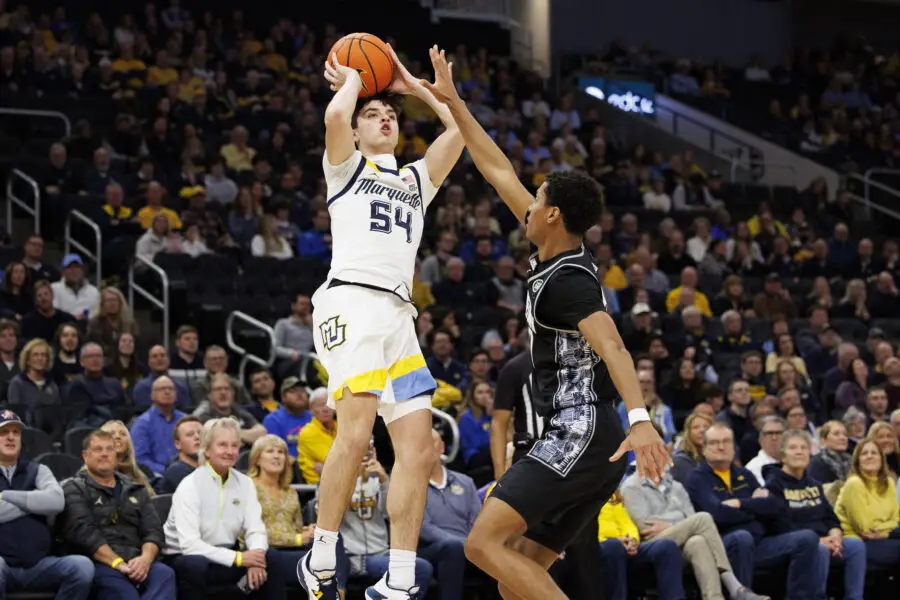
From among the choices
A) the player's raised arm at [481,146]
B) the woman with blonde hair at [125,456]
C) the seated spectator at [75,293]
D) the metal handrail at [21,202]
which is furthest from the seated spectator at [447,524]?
the metal handrail at [21,202]

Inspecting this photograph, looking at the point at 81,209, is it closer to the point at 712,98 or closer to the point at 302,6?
the point at 302,6

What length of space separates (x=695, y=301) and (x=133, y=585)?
9195 millimetres

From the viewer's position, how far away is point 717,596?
32.2ft

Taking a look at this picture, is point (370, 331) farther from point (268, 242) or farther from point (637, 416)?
point (268, 242)

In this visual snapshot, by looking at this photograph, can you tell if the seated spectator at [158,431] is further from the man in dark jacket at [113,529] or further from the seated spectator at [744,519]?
the seated spectator at [744,519]

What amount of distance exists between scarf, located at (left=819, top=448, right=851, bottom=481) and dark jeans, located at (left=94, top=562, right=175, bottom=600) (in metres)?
5.67

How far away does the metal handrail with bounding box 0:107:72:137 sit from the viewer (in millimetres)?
15198

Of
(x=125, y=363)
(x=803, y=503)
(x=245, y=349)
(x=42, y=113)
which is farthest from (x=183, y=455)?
(x=42, y=113)

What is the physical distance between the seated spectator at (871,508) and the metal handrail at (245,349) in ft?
17.1

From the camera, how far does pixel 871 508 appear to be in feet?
35.7

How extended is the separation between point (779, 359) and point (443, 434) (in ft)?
14.8

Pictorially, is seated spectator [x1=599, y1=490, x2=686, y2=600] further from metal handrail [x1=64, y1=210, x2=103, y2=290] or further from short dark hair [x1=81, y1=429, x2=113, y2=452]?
metal handrail [x1=64, y1=210, x2=103, y2=290]

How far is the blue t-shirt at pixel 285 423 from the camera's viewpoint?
1118cm

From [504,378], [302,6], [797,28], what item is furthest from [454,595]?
[797,28]
